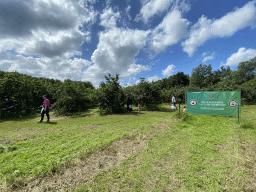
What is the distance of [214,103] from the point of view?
7.14 metres

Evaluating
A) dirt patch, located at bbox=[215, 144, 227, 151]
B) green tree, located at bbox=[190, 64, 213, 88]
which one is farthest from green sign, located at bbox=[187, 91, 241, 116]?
green tree, located at bbox=[190, 64, 213, 88]

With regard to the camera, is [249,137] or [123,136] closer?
[249,137]

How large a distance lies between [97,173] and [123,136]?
7.20ft

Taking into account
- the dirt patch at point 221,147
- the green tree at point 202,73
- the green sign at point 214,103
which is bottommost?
the dirt patch at point 221,147

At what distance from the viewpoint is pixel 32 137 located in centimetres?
459

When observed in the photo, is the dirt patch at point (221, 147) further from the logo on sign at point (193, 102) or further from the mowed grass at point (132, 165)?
the logo on sign at point (193, 102)

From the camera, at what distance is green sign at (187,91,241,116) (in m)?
6.66

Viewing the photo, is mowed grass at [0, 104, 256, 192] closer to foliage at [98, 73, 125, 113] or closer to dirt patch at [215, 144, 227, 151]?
dirt patch at [215, 144, 227, 151]

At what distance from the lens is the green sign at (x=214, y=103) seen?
21.8 feet

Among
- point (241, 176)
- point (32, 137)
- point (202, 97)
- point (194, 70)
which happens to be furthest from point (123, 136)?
point (194, 70)

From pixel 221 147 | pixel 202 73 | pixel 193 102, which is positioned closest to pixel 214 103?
pixel 193 102

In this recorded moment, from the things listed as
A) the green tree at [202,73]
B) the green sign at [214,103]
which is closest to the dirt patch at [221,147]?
the green sign at [214,103]

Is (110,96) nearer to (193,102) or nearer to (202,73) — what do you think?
(193,102)

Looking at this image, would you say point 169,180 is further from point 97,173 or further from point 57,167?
point 57,167
